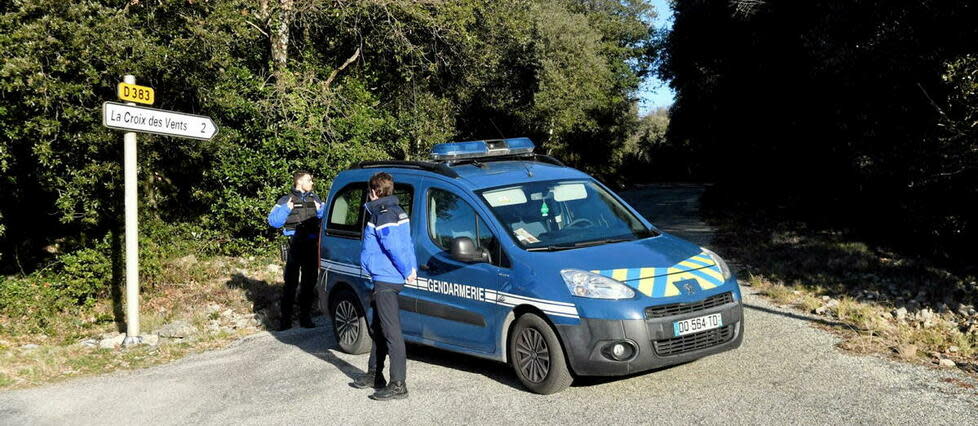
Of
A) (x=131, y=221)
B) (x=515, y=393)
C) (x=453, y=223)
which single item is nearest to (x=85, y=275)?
(x=131, y=221)

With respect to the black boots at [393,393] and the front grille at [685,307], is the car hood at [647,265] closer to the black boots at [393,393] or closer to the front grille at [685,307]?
the front grille at [685,307]

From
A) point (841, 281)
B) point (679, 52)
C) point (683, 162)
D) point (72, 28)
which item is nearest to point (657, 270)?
point (841, 281)

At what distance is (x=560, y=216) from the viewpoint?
7.23 meters

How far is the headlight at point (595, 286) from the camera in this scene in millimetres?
6168

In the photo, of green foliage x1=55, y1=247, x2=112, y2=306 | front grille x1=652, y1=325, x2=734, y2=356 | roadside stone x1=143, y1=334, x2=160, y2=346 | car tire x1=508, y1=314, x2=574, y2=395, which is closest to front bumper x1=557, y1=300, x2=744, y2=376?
front grille x1=652, y1=325, x2=734, y2=356

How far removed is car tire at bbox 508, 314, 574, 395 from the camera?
20.6 feet

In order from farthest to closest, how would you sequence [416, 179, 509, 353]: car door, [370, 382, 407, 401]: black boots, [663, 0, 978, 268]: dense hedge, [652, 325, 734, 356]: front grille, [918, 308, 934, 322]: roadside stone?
[663, 0, 978, 268]: dense hedge → [918, 308, 934, 322]: roadside stone → [416, 179, 509, 353]: car door → [370, 382, 407, 401]: black boots → [652, 325, 734, 356]: front grille

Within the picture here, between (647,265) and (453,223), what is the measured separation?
5.68ft

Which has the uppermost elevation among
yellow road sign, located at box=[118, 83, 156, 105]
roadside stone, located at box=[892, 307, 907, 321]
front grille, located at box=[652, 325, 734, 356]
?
yellow road sign, located at box=[118, 83, 156, 105]

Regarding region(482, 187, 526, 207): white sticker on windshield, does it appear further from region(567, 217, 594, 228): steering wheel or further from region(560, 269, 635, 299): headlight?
region(560, 269, 635, 299): headlight

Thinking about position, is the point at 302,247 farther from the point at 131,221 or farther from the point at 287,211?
the point at 131,221

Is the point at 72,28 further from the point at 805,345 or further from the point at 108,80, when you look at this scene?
the point at 805,345

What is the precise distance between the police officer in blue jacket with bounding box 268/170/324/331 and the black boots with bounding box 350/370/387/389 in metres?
3.18

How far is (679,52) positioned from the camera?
95.5ft
